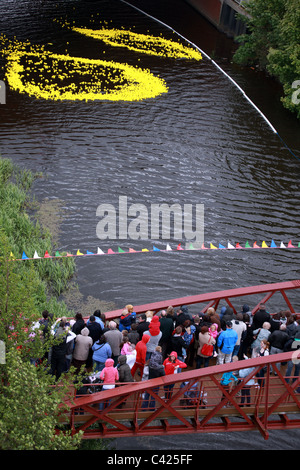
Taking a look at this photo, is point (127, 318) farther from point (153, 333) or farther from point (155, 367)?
point (155, 367)

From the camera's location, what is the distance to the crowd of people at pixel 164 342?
13844mm

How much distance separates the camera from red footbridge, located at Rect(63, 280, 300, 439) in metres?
13.1

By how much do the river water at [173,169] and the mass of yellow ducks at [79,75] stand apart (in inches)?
34.8

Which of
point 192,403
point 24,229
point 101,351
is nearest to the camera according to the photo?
point 101,351

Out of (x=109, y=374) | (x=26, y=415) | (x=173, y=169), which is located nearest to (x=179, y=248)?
(x=173, y=169)

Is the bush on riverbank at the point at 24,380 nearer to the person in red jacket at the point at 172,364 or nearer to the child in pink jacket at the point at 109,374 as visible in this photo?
the child in pink jacket at the point at 109,374

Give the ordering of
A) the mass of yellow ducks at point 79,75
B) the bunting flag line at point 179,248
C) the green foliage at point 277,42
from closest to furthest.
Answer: the bunting flag line at point 179,248
the green foliage at point 277,42
the mass of yellow ducks at point 79,75

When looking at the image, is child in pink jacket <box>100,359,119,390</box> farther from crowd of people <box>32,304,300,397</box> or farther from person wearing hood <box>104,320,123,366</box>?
person wearing hood <box>104,320,123,366</box>

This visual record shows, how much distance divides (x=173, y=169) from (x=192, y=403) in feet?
55.3

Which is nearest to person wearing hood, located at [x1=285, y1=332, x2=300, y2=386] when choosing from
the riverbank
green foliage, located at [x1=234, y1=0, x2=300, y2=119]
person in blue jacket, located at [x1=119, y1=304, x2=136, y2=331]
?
person in blue jacket, located at [x1=119, y1=304, x2=136, y2=331]

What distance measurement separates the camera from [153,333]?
1437cm

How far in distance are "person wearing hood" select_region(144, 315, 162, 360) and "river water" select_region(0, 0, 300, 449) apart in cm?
307

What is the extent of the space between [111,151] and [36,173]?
13.8 feet

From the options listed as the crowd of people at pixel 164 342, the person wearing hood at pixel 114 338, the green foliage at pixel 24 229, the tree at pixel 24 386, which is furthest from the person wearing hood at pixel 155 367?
the green foliage at pixel 24 229
